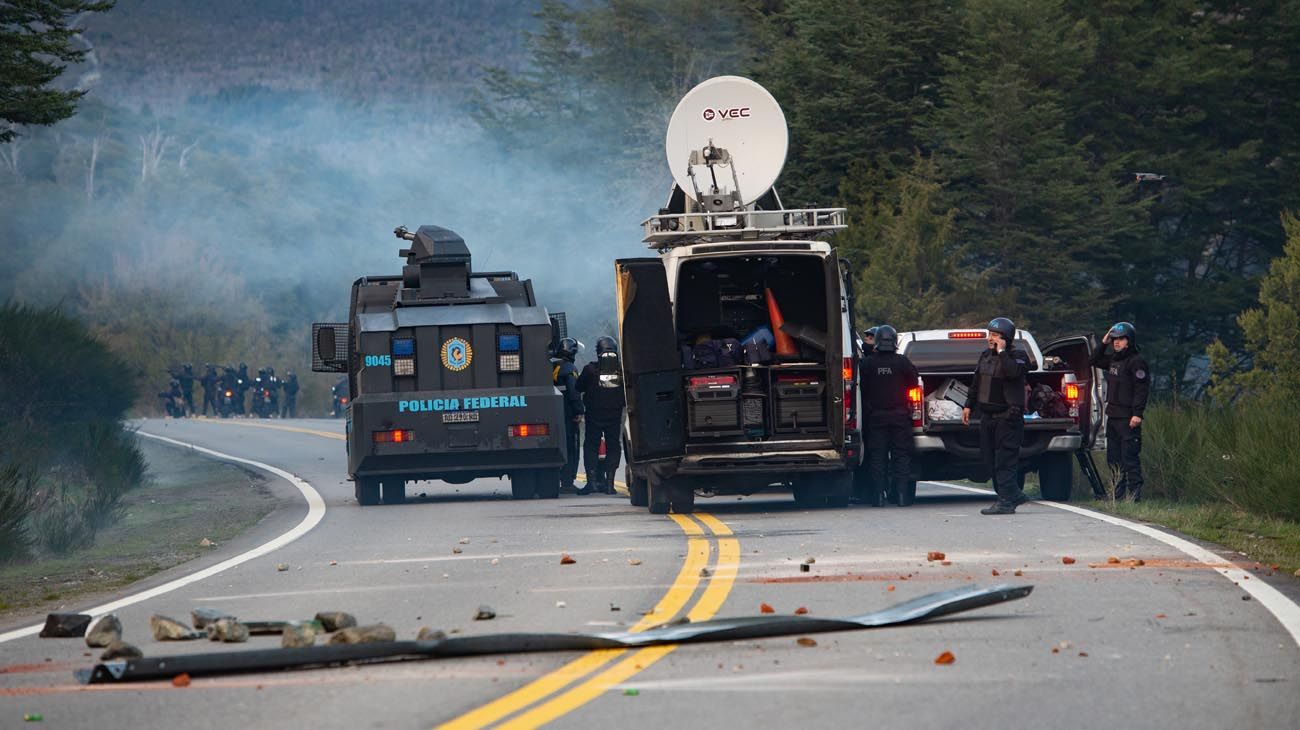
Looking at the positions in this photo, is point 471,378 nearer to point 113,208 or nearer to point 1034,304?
point 1034,304

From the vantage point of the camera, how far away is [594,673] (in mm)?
9031

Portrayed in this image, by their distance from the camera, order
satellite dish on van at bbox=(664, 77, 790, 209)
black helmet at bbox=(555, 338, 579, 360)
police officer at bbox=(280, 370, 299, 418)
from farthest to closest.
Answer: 1. police officer at bbox=(280, 370, 299, 418)
2. black helmet at bbox=(555, 338, 579, 360)
3. satellite dish on van at bbox=(664, 77, 790, 209)

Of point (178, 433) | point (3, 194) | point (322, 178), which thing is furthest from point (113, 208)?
point (178, 433)

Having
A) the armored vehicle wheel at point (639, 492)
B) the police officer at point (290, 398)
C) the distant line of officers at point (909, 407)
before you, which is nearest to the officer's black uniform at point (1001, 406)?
the distant line of officers at point (909, 407)

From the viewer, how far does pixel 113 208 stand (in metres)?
93.3

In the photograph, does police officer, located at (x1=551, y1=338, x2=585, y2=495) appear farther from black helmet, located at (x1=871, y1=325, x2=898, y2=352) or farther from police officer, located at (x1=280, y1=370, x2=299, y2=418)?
police officer, located at (x1=280, y1=370, x2=299, y2=418)

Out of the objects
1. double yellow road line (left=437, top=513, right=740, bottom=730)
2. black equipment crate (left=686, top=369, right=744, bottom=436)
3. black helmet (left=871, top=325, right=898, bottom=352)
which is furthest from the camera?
black helmet (left=871, top=325, right=898, bottom=352)

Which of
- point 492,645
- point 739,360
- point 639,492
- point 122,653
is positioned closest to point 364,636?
point 492,645

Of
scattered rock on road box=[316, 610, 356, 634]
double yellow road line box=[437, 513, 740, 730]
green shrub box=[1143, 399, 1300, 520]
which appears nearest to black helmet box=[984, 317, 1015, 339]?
green shrub box=[1143, 399, 1300, 520]

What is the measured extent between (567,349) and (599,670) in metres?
14.9

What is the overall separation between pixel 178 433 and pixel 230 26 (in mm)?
105226

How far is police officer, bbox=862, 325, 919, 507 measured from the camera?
789 inches

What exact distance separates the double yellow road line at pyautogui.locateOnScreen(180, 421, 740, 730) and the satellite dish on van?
27.5 ft

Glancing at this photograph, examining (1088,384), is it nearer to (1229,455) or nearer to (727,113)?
(1229,455)
